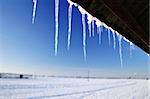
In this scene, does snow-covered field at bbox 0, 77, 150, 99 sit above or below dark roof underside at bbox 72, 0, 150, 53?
below

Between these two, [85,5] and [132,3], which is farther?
[132,3]

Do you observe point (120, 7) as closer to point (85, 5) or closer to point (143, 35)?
point (85, 5)

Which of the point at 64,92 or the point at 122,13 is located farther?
the point at 64,92

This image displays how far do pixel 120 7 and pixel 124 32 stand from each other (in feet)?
3.15

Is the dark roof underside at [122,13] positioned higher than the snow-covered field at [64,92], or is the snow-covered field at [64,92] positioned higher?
the dark roof underside at [122,13]

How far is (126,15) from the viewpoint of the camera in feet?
9.53

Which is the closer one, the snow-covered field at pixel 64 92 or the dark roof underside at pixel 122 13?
the dark roof underside at pixel 122 13

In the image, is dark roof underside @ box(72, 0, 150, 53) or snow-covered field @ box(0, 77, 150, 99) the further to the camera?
snow-covered field @ box(0, 77, 150, 99)

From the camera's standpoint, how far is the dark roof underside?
256cm

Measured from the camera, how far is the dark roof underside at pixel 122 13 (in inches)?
101

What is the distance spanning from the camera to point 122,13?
9.13 ft

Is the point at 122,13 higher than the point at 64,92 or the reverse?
higher

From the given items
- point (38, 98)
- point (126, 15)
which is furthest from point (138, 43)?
point (38, 98)

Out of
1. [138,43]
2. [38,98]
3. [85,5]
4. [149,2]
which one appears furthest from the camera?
[38,98]
